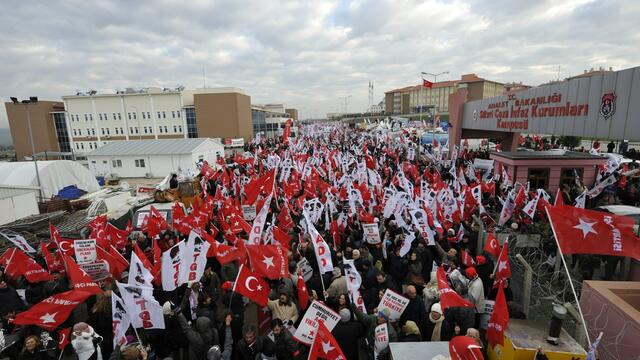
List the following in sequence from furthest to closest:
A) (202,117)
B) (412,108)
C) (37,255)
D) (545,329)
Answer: (412,108) → (202,117) → (37,255) → (545,329)

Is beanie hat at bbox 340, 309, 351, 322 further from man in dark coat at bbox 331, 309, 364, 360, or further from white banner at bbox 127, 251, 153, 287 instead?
white banner at bbox 127, 251, 153, 287

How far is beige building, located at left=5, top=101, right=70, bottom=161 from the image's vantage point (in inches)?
2512

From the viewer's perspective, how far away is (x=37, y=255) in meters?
9.23

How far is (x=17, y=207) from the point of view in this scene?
15844mm

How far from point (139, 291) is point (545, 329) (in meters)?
5.81

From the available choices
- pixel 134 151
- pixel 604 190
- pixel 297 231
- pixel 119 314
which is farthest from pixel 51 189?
pixel 604 190

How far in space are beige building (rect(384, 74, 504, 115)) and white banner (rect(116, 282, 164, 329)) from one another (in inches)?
4230

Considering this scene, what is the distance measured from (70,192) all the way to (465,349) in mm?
25410

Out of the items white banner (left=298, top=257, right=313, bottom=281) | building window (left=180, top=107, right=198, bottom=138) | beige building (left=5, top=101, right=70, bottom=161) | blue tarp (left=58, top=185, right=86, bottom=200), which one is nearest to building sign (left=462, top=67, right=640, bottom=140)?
white banner (left=298, top=257, right=313, bottom=281)

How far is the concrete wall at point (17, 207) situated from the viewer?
50.1 ft

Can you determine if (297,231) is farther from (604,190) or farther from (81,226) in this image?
(604,190)

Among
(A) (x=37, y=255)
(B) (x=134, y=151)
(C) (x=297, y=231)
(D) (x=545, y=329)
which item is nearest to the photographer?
(D) (x=545, y=329)

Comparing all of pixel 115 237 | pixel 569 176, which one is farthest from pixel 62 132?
pixel 569 176

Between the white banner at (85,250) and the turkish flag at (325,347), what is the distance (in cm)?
556
